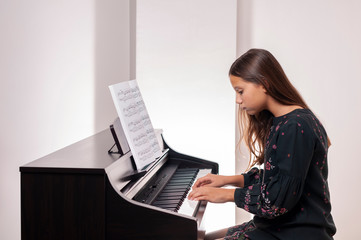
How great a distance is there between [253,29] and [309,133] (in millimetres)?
2464

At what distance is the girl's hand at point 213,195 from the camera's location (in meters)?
1.99

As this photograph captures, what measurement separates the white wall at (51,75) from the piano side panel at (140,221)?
1235 millimetres

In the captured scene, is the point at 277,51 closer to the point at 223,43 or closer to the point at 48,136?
the point at 223,43

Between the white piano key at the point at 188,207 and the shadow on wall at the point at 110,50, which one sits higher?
the shadow on wall at the point at 110,50

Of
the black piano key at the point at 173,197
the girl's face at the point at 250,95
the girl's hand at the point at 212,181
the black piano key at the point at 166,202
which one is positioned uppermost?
the girl's face at the point at 250,95

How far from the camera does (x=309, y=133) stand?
6.00ft

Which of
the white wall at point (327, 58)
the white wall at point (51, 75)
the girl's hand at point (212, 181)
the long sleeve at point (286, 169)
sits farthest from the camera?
the white wall at point (327, 58)

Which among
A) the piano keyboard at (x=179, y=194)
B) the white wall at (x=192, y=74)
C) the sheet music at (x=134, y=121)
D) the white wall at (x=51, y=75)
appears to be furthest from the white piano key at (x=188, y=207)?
the white wall at (x=192, y=74)

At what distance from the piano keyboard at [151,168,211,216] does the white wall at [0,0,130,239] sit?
0.94 meters

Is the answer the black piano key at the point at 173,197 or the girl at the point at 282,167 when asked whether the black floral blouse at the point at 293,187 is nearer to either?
the girl at the point at 282,167

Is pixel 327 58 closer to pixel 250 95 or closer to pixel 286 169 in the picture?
pixel 250 95

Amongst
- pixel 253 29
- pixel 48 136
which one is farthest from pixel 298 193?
pixel 253 29

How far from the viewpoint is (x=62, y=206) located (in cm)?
187

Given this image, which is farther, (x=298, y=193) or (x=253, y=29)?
(x=253, y=29)
